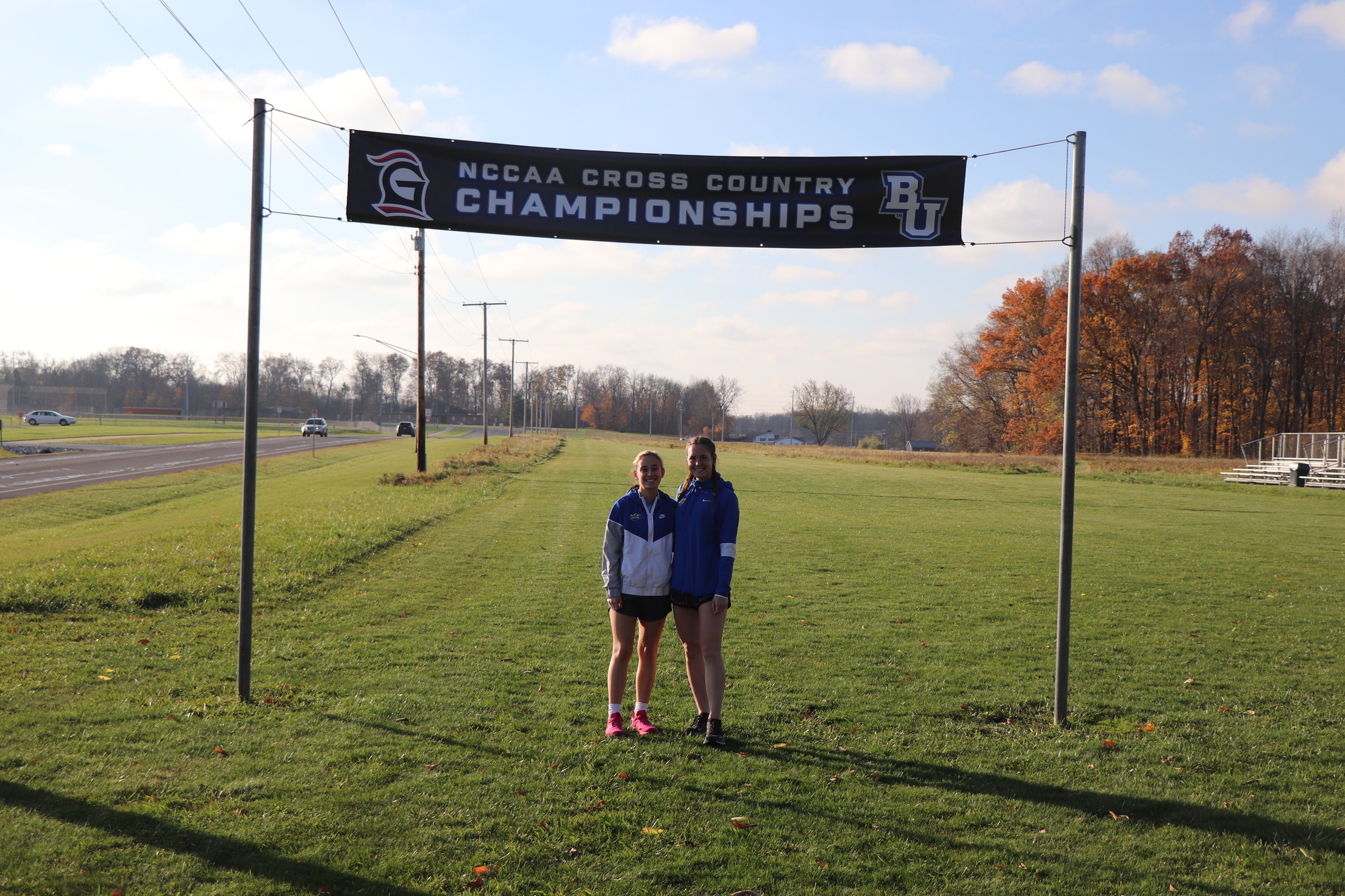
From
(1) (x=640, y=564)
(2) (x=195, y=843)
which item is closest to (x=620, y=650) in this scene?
(1) (x=640, y=564)

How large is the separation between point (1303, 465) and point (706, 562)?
3890cm

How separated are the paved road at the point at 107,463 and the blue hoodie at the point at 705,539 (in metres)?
25.1

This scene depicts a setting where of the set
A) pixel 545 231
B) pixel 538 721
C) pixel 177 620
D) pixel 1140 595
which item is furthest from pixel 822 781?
pixel 1140 595

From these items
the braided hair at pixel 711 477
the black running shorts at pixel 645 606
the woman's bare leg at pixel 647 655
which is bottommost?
the woman's bare leg at pixel 647 655

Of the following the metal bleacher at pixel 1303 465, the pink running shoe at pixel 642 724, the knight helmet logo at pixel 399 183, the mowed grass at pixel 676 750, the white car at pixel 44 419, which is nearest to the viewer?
the mowed grass at pixel 676 750

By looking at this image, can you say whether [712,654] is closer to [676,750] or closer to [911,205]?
[676,750]

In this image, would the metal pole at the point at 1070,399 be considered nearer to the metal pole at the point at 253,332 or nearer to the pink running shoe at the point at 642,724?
the pink running shoe at the point at 642,724

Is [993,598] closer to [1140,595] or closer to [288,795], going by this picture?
[1140,595]

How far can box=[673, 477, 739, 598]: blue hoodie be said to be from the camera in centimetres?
514

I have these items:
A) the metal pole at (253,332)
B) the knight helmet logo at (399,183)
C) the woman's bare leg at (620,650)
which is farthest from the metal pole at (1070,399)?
the metal pole at (253,332)

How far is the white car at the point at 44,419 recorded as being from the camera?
7438 cm

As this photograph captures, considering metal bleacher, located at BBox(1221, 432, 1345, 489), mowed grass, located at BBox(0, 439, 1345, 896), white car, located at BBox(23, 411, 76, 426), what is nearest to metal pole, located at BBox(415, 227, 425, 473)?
mowed grass, located at BBox(0, 439, 1345, 896)

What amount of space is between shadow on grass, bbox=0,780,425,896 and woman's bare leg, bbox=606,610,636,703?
207 cm

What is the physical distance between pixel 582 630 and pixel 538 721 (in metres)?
3.00
